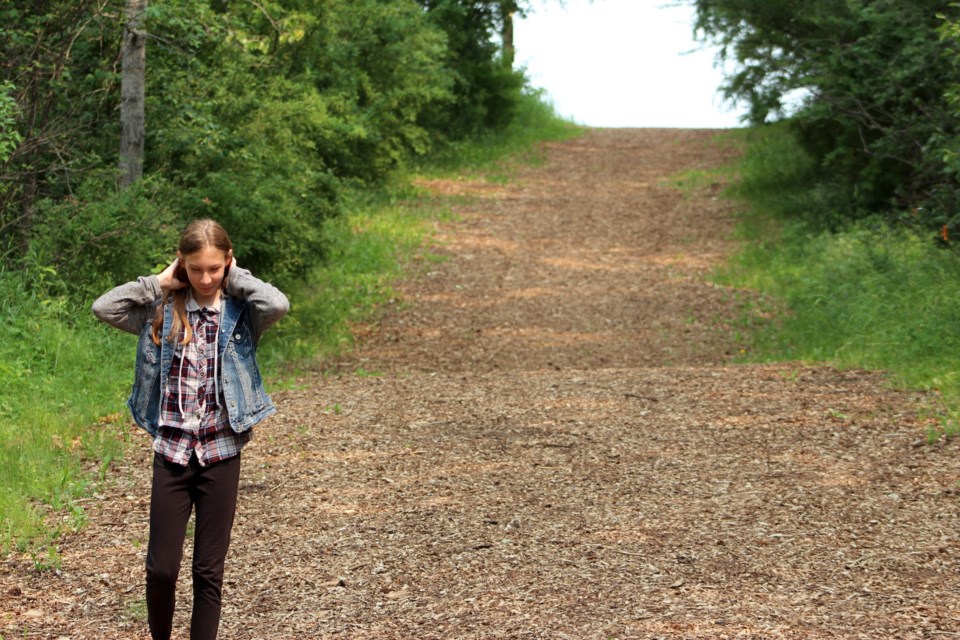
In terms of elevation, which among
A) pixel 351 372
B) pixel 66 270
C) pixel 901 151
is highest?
pixel 901 151

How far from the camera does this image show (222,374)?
166 inches

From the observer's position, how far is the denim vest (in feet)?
13.8

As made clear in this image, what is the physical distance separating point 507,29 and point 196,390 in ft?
83.8

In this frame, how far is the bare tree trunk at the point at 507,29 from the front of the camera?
26531 millimetres

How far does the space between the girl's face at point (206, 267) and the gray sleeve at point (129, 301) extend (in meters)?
0.13

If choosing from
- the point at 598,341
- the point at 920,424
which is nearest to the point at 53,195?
the point at 598,341

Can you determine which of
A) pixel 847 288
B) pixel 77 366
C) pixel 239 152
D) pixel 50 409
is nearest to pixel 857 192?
pixel 847 288

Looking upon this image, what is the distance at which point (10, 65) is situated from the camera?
11023 mm

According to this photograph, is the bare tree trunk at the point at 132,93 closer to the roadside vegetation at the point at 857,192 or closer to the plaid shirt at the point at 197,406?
the roadside vegetation at the point at 857,192

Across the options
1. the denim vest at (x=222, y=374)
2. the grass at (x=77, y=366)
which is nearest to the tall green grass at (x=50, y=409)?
the grass at (x=77, y=366)

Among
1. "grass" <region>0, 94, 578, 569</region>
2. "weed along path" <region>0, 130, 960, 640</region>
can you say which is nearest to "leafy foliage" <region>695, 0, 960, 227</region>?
"weed along path" <region>0, 130, 960, 640</region>

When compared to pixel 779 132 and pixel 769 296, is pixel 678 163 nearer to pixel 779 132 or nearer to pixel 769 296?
pixel 779 132

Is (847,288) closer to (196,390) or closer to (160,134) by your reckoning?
(160,134)

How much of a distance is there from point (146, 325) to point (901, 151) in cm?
1382
